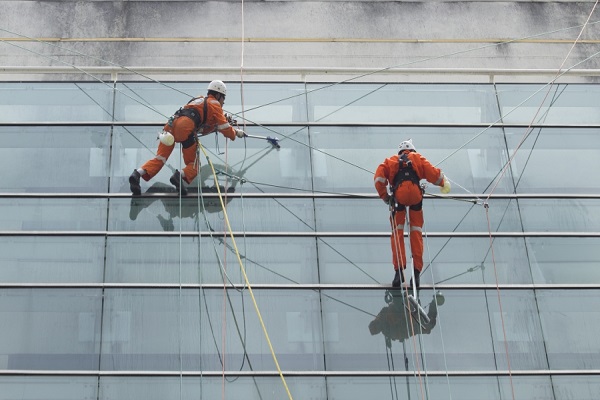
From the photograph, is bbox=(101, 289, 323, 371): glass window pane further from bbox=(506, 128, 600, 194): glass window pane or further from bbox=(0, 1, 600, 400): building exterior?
bbox=(506, 128, 600, 194): glass window pane

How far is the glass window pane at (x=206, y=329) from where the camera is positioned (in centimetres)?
1334

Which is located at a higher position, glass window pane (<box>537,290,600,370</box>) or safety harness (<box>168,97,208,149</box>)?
safety harness (<box>168,97,208,149</box>)

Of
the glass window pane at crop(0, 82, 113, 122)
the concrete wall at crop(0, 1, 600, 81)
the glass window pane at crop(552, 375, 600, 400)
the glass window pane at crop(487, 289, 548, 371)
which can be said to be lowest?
the glass window pane at crop(552, 375, 600, 400)

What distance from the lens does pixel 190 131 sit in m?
14.7

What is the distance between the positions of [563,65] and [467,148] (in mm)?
3878

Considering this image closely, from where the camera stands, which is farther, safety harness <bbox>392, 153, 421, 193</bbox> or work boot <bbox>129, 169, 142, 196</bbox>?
work boot <bbox>129, 169, 142, 196</bbox>

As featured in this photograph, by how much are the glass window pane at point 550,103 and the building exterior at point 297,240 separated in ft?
0.10

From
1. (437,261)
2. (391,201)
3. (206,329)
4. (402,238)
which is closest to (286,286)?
(206,329)

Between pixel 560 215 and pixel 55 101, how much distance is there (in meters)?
7.18

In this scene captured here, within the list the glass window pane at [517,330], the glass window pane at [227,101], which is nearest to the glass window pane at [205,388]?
the glass window pane at [517,330]

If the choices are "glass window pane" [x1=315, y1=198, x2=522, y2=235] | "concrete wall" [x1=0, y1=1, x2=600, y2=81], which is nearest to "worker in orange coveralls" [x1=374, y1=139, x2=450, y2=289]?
"glass window pane" [x1=315, y1=198, x2=522, y2=235]

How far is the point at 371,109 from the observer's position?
1612 cm

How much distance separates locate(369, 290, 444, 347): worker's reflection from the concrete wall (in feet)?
17.6

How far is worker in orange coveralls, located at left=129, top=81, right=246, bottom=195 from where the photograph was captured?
48.1 ft
